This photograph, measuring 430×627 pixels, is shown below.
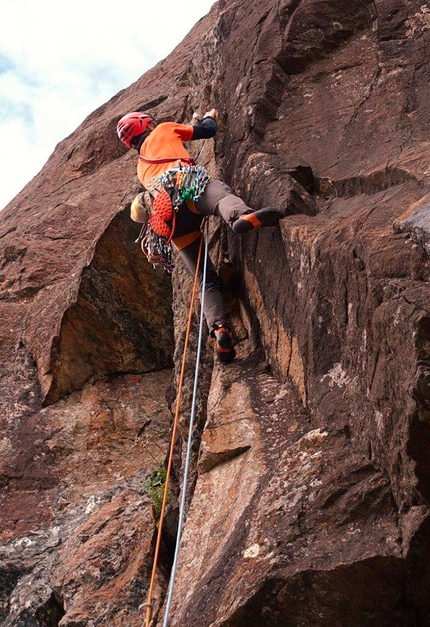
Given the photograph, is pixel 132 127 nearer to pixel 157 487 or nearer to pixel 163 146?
pixel 163 146

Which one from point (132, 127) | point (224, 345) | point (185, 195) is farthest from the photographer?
point (132, 127)

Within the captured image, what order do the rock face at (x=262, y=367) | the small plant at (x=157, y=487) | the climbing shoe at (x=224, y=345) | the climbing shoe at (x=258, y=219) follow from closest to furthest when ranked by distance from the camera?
the rock face at (x=262, y=367) → the climbing shoe at (x=258, y=219) → the climbing shoe at (x=224, y=345) → the small plant at (x=157, y=487)

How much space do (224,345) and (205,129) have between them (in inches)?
84.0

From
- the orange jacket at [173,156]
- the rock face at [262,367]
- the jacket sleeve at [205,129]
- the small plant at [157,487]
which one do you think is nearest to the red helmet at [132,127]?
the orange jacket at [173,156]

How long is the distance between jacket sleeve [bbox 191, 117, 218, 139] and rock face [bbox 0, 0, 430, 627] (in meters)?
0.26

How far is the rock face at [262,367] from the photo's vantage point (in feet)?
15.1

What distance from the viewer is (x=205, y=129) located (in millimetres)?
7926

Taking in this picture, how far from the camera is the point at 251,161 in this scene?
7.50 m

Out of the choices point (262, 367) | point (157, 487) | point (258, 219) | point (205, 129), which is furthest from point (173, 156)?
point (157, 487)

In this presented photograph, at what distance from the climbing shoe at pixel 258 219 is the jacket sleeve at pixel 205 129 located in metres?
1.76

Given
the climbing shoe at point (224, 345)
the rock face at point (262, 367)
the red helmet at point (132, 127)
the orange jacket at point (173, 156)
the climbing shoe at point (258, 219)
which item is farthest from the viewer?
the red helmet at point (132, 127)

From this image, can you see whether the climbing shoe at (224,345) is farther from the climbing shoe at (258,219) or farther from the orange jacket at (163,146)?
the orange jacket at (163,146)

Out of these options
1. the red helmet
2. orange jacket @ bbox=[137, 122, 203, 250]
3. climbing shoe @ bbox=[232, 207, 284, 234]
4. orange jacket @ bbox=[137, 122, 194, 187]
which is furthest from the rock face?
the red helmet

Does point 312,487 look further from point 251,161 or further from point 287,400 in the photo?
point 251,161
